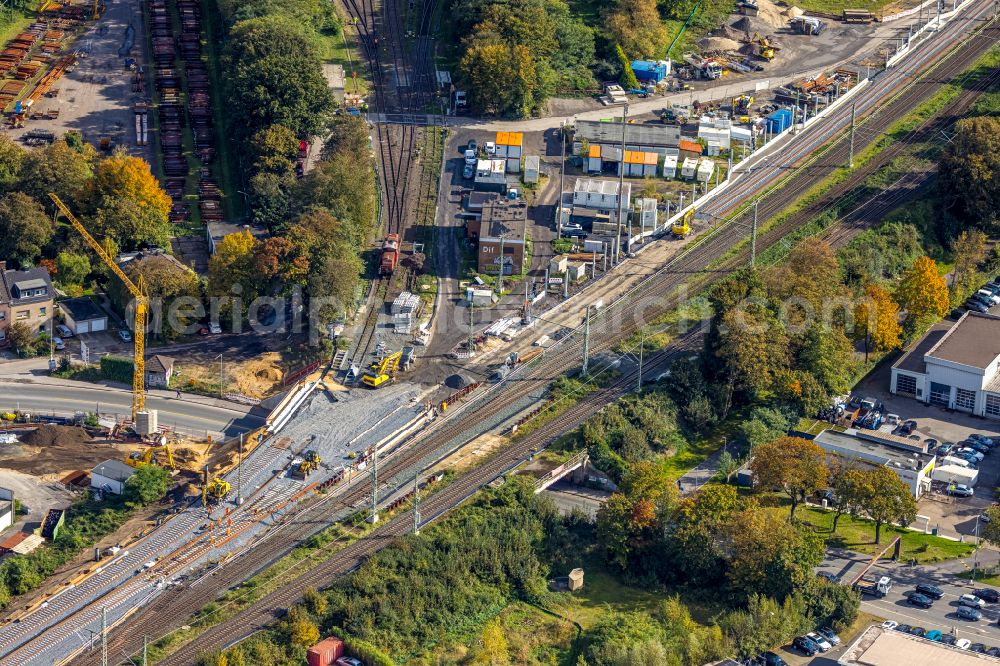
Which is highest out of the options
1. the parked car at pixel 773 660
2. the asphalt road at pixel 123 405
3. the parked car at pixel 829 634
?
the asphalt road at pixel 123 405

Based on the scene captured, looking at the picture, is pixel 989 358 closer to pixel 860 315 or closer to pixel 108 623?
pixel 860 315

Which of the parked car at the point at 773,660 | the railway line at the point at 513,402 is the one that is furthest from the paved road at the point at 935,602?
the railway line at the point at 513,402

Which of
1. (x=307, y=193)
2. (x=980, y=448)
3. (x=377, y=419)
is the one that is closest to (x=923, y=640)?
(x=980, y=448)

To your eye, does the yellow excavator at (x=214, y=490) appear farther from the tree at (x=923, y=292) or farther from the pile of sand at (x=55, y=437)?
the tree at (x=923, y=292)

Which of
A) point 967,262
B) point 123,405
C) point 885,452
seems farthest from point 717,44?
point 123,405

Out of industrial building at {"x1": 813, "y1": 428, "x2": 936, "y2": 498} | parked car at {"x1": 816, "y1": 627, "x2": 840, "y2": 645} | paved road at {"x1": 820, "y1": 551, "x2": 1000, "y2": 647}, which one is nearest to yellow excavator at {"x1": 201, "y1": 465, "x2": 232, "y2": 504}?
paved road at {"x1": 820, "y1": 551, "x2": 1000, "y2": 647}

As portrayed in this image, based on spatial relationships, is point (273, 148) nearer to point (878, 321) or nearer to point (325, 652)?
point (878, 321)
